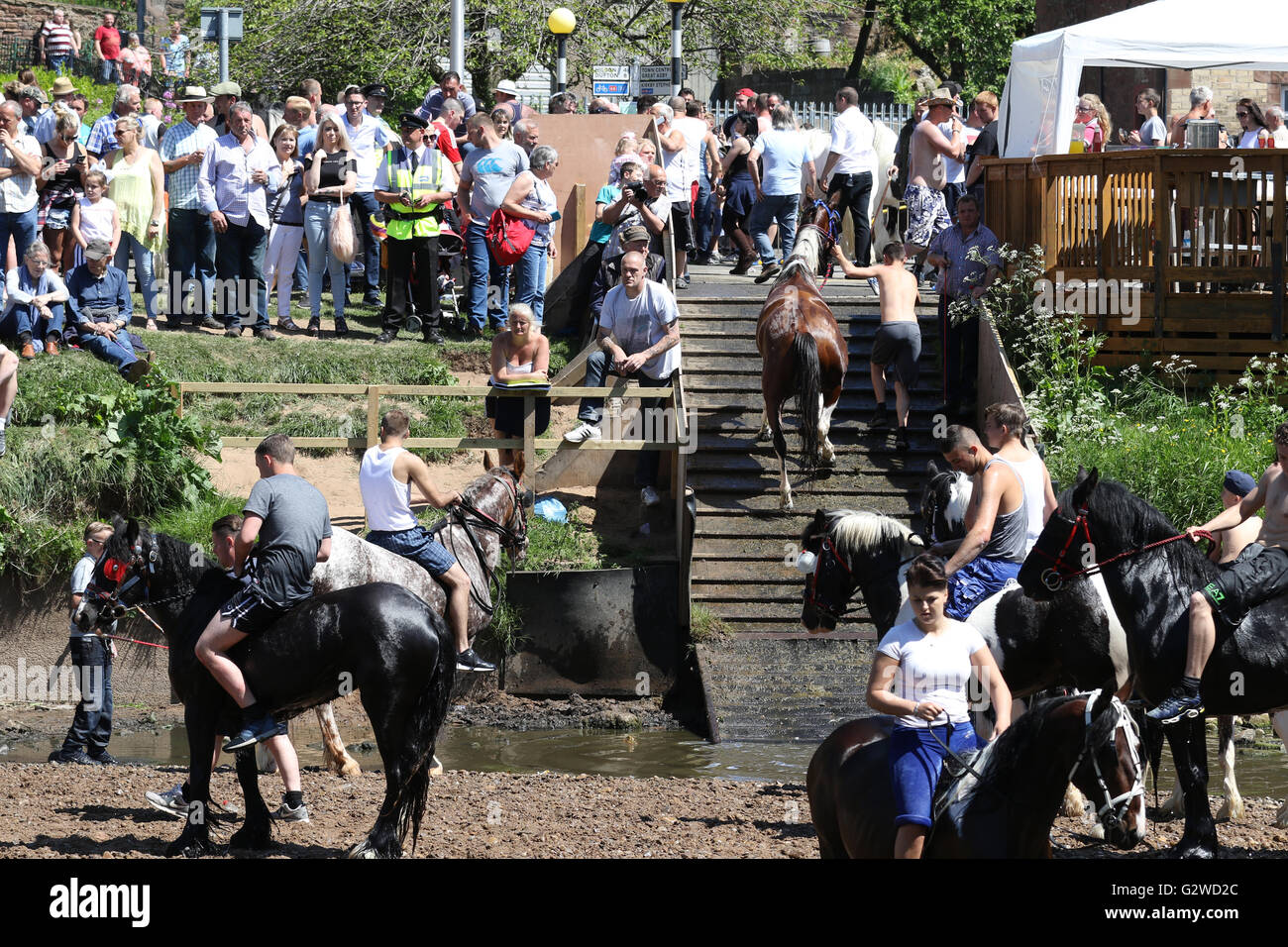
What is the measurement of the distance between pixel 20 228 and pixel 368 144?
13.7ft

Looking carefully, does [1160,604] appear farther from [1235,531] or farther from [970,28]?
[970,28]

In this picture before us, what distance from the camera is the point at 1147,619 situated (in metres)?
8.27

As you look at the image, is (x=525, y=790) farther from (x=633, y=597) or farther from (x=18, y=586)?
(x=18, y=586)

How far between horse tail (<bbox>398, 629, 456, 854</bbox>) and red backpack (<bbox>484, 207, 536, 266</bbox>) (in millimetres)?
9579

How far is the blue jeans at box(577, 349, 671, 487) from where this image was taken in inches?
584

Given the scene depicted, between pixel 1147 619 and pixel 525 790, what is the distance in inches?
153

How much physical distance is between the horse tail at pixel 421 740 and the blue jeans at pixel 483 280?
32.8 ft

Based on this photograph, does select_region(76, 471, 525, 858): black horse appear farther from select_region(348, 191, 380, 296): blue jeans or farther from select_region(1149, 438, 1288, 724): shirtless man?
select_region(348, 191, 380, 296): blue jeans

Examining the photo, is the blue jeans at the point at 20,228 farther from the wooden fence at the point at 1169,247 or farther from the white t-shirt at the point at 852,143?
the wooden fence at the point at 1169,247

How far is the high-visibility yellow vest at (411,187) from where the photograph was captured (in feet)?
57.0

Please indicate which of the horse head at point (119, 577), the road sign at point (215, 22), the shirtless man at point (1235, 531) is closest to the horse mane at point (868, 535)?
the shirtless man at point (1235, 531)

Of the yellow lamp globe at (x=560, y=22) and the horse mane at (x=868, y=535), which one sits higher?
the yellow lamp globe at (x=560, y=22)

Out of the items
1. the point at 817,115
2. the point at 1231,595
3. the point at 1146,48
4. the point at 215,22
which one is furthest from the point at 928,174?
the point at 817,115

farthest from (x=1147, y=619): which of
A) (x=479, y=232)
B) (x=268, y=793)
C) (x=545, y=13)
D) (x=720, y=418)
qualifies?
(x=545, y=13)
